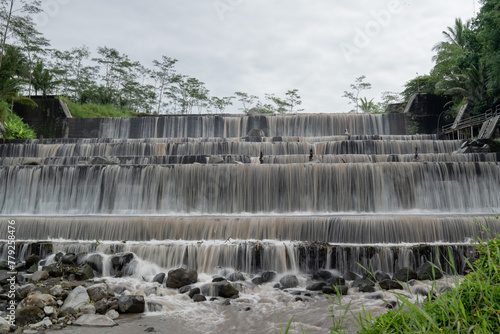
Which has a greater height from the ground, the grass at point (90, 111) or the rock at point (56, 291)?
the grass at point (90, 111)

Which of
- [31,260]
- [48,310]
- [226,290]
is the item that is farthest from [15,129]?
[226,290]

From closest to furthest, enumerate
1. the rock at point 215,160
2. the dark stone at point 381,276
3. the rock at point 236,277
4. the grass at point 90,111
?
1. the dark stone at point 381,276
2. the rock at point 236,277
3. the rock at point 215,160
4. the grass at point 90,111

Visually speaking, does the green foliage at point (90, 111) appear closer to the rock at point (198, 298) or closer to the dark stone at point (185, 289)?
the dark stone at point (185, 289)

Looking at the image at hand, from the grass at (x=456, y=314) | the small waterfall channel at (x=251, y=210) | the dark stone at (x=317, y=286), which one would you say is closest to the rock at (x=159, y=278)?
the small waterfall channel at (x=251, y=210)

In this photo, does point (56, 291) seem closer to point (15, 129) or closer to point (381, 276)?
point (381, 276)

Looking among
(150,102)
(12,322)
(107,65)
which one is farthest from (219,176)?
(150,102)

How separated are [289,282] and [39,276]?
5.07 m

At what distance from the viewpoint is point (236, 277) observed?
8273 mm

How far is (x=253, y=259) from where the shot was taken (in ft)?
28.7

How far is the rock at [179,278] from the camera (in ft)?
25.5

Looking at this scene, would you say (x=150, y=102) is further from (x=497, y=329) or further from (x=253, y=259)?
(x=497, y=329)

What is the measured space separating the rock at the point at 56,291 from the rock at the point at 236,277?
10.6ft

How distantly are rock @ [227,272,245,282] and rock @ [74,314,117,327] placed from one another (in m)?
2.80

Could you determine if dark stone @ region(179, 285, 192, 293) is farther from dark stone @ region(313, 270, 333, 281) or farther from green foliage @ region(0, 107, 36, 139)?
green foliage @ region(0, 107, 36, 139)
